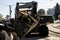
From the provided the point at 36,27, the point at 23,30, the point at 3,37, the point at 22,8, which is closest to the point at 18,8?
the point at 22,8

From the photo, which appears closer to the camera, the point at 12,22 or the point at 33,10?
the point at 12,22

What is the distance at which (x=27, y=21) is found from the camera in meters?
14.9

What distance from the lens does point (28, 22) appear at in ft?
48.8

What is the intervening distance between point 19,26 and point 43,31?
5.10 metres

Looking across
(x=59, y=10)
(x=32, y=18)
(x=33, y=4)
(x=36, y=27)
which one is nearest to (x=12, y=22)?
(x=32, y=18)

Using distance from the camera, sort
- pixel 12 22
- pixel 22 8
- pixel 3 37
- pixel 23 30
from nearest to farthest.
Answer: pixel 3 37 < pixel 23 30 < pixel 12 22 < pixel 22 8

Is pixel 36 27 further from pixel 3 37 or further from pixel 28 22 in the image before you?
pixel 3 37

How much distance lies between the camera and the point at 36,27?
16.9 metres

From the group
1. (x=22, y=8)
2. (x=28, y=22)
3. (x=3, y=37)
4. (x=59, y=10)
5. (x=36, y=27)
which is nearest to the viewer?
(x=3, y=37)

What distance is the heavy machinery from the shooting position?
12988 mm

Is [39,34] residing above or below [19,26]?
below

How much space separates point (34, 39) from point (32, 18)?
1.62m

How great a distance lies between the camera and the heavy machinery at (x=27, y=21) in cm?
1299

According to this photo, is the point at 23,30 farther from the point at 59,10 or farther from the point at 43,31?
the point at 59,10
